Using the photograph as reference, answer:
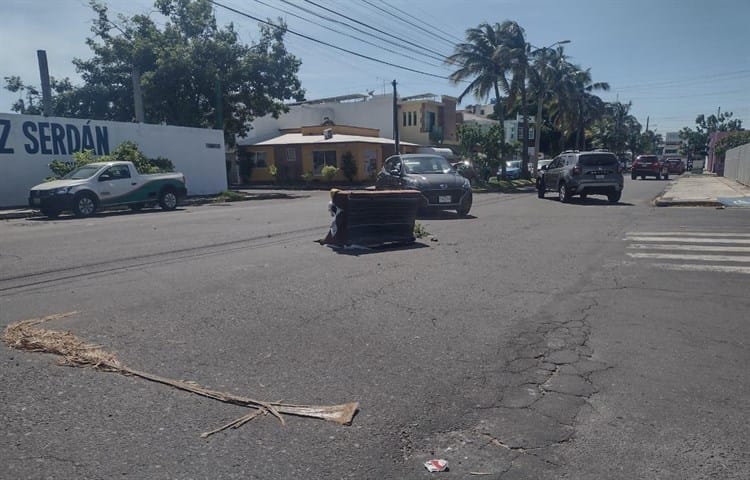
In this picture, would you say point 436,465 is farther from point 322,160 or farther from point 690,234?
point 322,160

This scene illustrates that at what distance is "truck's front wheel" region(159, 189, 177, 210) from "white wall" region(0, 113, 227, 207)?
228 inches

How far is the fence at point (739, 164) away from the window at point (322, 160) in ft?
86.1

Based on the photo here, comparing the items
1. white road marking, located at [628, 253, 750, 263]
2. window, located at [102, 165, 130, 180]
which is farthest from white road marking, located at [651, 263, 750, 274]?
window, located at [102, 165, 130, 180]

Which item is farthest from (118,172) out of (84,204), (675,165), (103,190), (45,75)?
(675,165)

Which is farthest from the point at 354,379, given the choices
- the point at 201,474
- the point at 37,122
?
the point at 37,122

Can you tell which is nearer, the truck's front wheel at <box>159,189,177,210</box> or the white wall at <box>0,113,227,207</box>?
the truck's front wheel at <box>159,189,177,210</box>

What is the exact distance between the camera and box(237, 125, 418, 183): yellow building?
40.9 metres

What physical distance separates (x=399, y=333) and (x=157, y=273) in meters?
4.40

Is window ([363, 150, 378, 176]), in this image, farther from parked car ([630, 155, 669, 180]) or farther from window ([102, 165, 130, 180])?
window ([102, 165, 130, 180])

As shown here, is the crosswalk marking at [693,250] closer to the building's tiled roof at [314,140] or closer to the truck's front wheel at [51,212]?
the truck's front wheel at [51,212]

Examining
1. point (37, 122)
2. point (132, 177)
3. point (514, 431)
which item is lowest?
point (514, 431)

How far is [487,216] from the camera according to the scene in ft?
52.0

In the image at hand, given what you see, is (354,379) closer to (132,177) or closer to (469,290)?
(469,290)

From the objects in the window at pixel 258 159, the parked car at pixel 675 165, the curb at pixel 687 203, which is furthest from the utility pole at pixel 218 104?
the parked car at pixel 675 165
